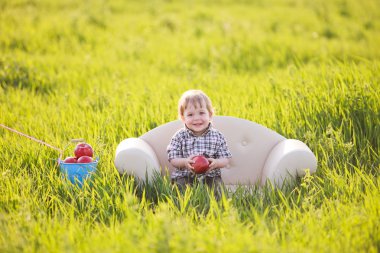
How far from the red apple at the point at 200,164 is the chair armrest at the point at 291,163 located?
0.48 meters

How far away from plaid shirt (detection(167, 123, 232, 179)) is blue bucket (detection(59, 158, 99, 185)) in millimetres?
666

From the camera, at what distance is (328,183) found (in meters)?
3.91

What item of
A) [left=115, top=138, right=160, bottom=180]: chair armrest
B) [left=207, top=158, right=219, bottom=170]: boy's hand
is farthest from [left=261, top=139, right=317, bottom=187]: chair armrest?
[left=115, top=138, right=160, bottom=180]: chair armrest

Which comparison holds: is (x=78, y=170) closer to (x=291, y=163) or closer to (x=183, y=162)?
(x=183, y=162)

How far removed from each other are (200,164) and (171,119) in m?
1.26

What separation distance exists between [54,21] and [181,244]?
27.5 ft

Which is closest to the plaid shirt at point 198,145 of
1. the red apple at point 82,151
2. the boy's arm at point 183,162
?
the boy's arm at point 183,162

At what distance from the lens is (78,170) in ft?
13.0

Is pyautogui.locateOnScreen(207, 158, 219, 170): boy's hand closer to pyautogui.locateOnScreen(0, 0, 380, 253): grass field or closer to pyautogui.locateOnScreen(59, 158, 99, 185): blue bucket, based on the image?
pyautogui.locateOnScreen(0, 0, 380, 253): grass field

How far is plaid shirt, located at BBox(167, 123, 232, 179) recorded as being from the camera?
430 centimetres

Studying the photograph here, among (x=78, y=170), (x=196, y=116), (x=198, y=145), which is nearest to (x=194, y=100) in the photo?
(x=196, y=116)

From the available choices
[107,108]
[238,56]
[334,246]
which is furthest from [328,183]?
[238,56]

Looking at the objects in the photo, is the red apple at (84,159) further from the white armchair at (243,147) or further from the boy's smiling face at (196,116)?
the boy's smiling face at (196,116)

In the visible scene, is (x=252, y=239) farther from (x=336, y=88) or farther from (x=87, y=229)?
(x=336, y=88)
